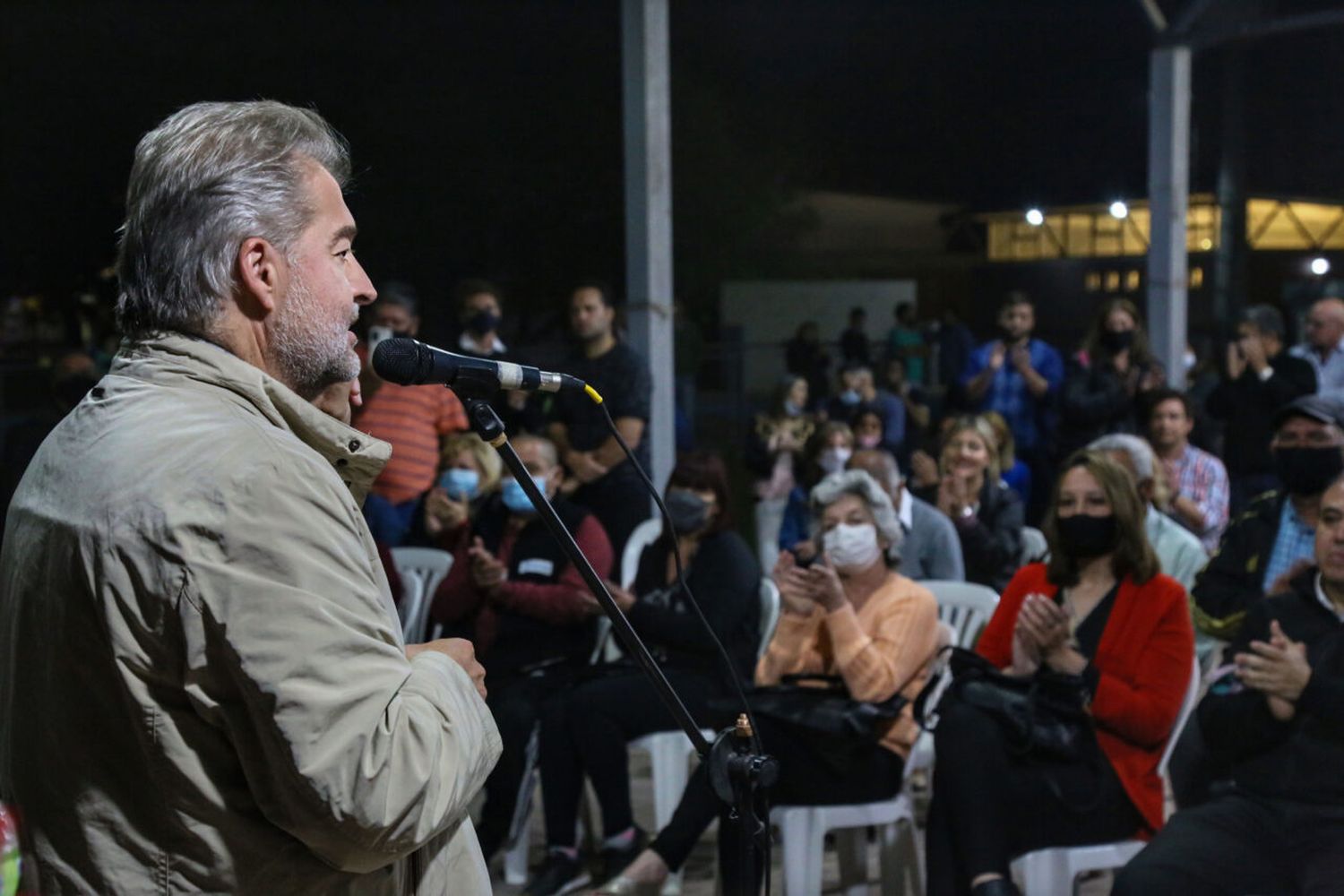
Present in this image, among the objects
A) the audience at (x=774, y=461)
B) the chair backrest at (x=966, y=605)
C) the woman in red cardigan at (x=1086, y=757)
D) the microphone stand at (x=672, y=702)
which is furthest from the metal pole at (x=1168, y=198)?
the microphone stand at (x=672, y=702)

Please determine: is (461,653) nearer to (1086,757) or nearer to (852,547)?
(1086,757)

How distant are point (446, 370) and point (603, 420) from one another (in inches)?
170

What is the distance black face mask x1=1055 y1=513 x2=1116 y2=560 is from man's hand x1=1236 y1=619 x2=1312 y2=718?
0.72 meters

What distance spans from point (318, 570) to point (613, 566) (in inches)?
169

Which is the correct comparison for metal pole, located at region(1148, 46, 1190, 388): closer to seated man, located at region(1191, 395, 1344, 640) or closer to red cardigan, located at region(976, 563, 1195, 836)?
seated man, located at region(1191, 395, 1344, 640)

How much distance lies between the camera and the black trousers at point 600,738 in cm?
492

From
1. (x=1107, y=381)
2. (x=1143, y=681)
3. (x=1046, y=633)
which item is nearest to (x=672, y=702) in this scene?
(x=1046, y=633)

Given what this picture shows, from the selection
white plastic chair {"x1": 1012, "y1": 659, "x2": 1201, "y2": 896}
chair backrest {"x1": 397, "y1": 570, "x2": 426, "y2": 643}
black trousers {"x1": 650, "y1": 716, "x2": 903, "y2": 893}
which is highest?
chair backrest {"x1": 397, "y1": 570, "x2": 426, "y2": 643}

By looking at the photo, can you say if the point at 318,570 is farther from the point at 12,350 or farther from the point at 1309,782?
the point at 12,350

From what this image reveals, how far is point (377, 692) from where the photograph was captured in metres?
1.51

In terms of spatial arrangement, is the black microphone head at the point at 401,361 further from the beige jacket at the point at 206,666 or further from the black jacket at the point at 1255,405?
the black jacket at the point at 1255,405

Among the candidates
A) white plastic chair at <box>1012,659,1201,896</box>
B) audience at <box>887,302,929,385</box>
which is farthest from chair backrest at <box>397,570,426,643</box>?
audience at <box>887,302,929,385</box>

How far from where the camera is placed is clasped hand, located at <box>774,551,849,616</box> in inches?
170

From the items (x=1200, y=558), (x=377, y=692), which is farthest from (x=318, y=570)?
(x=1200, y=558)
